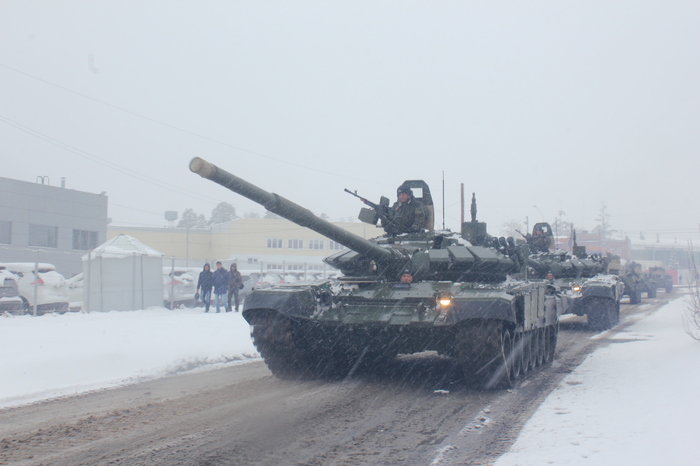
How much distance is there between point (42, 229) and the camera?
34094 mm

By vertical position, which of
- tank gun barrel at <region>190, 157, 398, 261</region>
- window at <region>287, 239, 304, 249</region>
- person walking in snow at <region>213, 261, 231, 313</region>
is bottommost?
person walking in snow at <region>213, 261, 231, 313</region>

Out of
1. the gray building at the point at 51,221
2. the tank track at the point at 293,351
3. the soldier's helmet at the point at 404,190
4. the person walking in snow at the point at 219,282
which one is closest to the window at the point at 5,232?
the gray building at the point at 51,221

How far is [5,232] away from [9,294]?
18.5m

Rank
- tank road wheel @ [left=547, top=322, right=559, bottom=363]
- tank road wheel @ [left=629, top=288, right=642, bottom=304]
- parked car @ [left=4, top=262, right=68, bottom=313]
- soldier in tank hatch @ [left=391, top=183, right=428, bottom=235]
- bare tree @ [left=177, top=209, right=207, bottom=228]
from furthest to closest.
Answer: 1. bare tree @ [left=177, top=209, right=207, bottom=228]
2. tank road wheel @ [left=629, top=288, right=642, bottom=304]
3. parked car @ [left=4, top=262, right=68, bottom=313]
4. tank road wheel @ [left=547, top=322, right=559, bottom=363]
5. soldier in tank hatch @ [left=391, top=183, right=428, bottom=235]

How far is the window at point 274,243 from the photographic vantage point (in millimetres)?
54500

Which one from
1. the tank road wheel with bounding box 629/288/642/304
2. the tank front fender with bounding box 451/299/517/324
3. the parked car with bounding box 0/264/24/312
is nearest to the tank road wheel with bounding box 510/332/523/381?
the tank front fender with bounding box 451/299/517/324

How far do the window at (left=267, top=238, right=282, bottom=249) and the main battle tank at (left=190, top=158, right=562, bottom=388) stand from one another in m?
45.2

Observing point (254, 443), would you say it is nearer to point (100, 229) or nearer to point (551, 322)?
point (551, 322)

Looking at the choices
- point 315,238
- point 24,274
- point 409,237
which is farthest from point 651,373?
→ point 315,238

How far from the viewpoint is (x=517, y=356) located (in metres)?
8.77

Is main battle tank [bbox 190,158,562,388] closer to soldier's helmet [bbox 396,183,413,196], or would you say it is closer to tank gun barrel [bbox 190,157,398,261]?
tank gun barrel [bbox 190,157,398,261]

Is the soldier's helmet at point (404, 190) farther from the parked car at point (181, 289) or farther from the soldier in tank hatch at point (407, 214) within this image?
the parked car at point (181, 289)

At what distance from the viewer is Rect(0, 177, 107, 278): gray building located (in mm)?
31969

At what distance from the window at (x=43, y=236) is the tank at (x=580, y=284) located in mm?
25407
